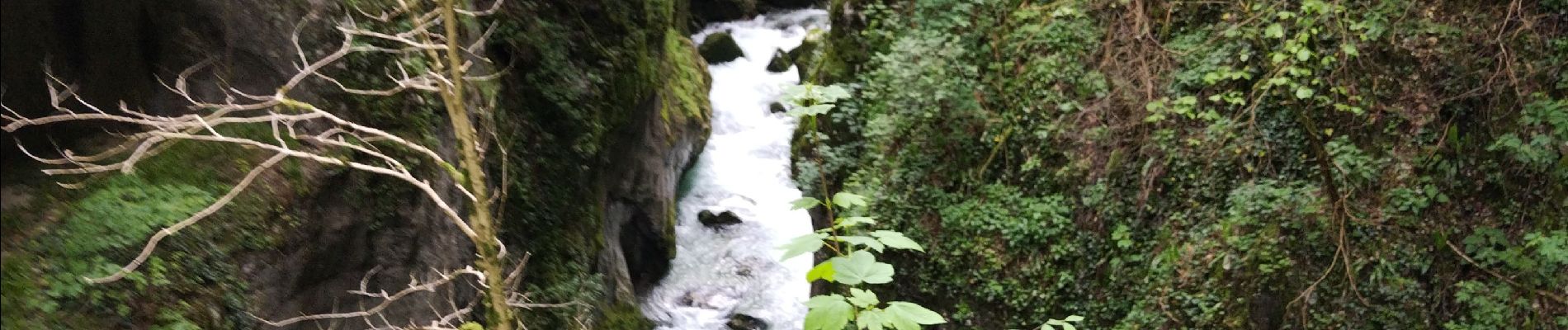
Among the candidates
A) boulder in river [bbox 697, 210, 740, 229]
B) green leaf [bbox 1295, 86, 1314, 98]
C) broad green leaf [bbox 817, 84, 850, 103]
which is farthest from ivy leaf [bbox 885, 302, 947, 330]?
boulder in river [bbox 697, 210, 740, 229]

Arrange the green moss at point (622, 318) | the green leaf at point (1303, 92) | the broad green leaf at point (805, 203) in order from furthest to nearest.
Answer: the green moss at point (622, 318)
the green leaf at point (1303, 92)
the broad green leaf at point (805, 203)

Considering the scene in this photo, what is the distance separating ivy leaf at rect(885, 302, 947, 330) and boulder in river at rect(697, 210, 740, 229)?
396 inches

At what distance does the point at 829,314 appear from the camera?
68.7 inches

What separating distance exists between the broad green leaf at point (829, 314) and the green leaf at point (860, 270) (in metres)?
0.05

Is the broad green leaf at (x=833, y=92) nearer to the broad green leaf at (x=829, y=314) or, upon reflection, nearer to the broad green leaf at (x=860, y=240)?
the broad green leaf at (x=860, y=240)

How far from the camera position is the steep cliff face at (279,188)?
9.55ft

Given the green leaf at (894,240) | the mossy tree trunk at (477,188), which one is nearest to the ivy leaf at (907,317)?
the green leaf at (894,240)

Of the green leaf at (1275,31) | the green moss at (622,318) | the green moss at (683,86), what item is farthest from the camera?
the green moss at (683,86)

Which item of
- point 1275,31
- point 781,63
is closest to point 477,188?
point 1275,31

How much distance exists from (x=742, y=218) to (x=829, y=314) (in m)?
10.2

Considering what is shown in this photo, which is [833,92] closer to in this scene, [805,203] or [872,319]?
[805,203]

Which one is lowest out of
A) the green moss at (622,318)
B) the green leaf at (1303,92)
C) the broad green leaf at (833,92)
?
the green moss at (622,318)

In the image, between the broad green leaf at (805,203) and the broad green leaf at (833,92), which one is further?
the broad green leaf at (833,92)

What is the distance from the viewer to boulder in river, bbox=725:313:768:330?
31.4ft
